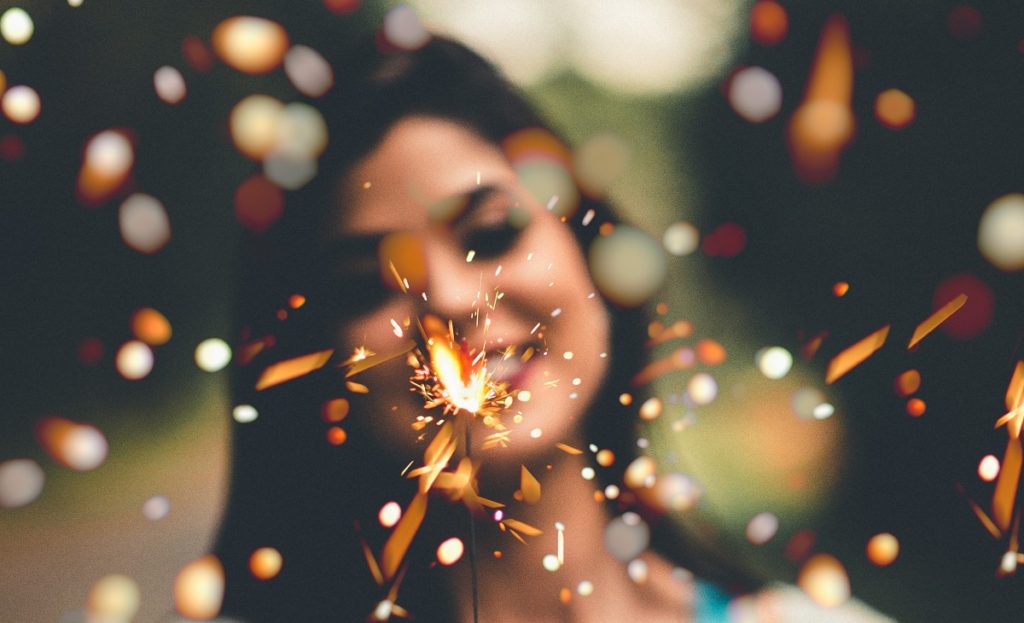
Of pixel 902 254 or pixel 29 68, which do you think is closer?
pixel 29 68

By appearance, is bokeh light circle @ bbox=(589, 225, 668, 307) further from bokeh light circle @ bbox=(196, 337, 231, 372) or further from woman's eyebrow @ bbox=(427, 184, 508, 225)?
bokeh light circle @ bbox=(196, 337, 231, 372)

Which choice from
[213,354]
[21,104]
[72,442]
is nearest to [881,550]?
[213,354]

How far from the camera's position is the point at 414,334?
2.41 feet

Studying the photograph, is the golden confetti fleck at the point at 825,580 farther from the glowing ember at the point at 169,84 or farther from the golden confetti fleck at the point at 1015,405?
the glowing ember at the point at 169,84

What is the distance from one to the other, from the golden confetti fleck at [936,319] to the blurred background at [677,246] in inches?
0.5

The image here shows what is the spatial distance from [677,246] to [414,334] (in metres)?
0.36

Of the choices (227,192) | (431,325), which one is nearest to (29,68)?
(227,192)

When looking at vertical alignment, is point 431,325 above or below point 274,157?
below

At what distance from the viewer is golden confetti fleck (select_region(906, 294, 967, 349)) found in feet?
2.72

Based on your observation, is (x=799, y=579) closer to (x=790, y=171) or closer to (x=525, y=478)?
(x=525, y=478)

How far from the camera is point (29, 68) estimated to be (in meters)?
0.70

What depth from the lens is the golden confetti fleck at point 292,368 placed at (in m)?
0.72

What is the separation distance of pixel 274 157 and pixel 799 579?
865 millimetres

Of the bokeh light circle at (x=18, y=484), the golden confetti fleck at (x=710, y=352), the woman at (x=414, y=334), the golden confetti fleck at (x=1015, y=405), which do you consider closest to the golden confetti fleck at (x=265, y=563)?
the woman at (x=414, y=334)
